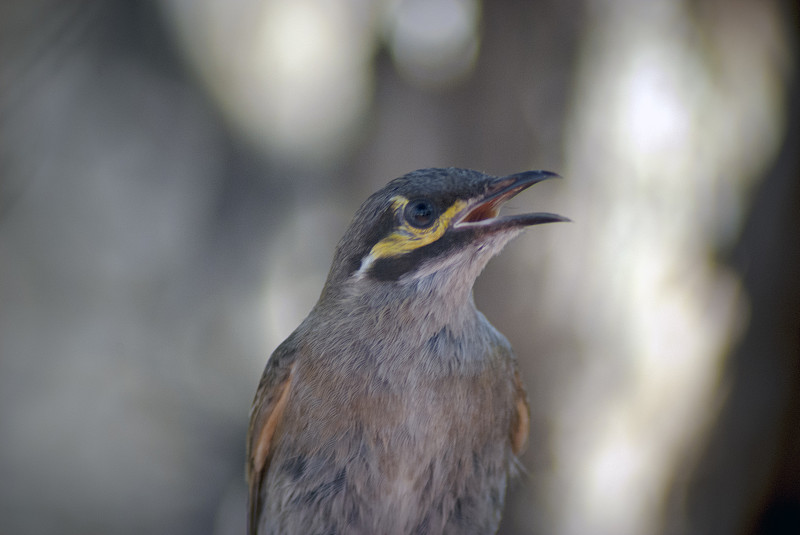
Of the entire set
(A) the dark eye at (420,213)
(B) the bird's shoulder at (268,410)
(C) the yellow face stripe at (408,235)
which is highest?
(A) the dark eye at (420,213)

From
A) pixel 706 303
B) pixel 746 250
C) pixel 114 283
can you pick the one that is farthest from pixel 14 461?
pixel 746 250

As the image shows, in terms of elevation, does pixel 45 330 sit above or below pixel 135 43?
below

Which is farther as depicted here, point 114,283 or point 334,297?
point 114,283

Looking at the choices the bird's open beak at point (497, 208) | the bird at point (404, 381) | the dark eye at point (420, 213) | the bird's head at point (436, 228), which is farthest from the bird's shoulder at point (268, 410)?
the bird's open beak at point (497, 208)

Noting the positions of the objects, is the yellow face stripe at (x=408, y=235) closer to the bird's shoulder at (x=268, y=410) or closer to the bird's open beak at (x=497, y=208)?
the bird's open beak at (x=497, y=208)

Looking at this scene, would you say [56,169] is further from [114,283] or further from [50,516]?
[50,516]

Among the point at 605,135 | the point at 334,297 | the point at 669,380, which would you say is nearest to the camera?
the point at 334,297

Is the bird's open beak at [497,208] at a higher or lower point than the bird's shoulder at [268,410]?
higher

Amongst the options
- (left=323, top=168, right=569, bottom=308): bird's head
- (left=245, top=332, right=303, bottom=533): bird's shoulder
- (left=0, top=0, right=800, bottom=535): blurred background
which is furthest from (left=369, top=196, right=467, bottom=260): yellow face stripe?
(left=0, top=0, right=800, bottom=535): blurred background

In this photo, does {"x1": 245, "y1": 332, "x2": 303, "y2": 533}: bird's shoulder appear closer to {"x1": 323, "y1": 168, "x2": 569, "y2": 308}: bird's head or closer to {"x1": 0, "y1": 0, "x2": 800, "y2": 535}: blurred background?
{"x1": 323, "y1": 168, "x2": 569, "y2": 308}: bird's head
